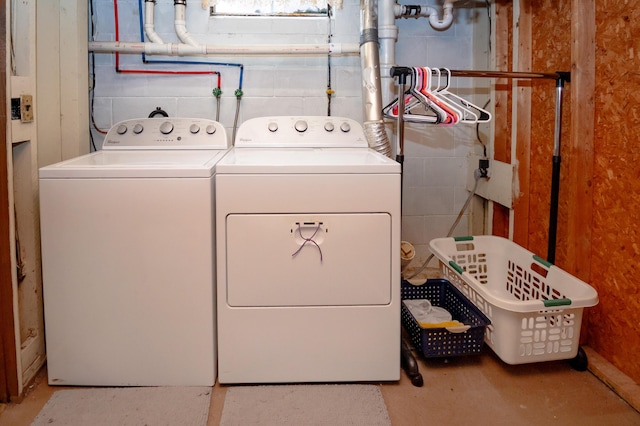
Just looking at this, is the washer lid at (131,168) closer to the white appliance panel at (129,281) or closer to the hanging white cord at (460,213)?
the white appliance panel at (129,281)

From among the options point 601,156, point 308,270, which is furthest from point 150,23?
point 601,156

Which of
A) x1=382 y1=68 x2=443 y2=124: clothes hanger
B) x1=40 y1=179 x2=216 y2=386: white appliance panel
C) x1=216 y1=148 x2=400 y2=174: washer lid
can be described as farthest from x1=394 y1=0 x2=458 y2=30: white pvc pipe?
x1=40 y1=179 x2=216 y2=386: white appliance panel

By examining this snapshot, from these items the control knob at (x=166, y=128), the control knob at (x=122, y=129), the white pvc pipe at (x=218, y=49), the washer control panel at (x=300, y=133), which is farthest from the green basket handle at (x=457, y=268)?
the control knob at (x=122, y=129)

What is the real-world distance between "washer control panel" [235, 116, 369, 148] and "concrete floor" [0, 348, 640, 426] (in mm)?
1143

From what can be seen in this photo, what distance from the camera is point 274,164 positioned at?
6.76ft

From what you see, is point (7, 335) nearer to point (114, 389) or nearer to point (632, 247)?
point (114, 389)

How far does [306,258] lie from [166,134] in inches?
43.6

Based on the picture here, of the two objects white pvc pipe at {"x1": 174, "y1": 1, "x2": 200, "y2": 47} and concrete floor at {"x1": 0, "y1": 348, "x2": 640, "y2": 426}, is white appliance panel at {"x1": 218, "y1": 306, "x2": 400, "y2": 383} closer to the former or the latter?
concrete floor at {"x1": 0, "y1": 348, "x2": 640, "y2": 426}

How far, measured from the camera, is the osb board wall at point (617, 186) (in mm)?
1991

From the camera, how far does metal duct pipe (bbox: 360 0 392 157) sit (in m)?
2.72

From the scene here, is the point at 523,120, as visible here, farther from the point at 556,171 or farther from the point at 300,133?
the point at 300,133

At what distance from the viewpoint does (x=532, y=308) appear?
2.03m

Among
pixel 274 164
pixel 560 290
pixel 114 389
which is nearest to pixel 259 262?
pixel 274 164

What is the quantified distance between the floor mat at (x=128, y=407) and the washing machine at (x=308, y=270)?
0.17 m
